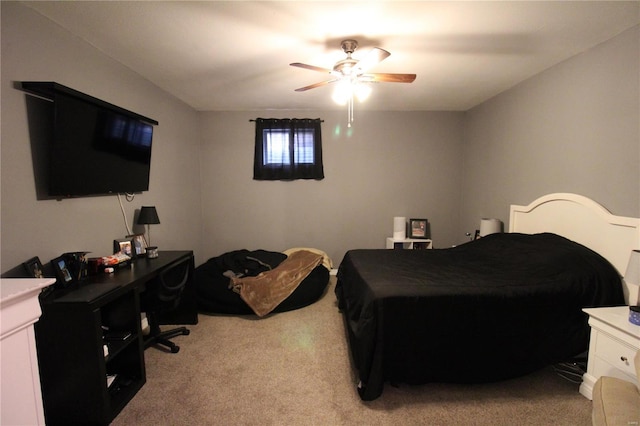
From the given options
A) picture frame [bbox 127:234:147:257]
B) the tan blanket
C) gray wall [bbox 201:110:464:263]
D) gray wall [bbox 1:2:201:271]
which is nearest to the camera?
gray wall [bbox 1:2:201:271]

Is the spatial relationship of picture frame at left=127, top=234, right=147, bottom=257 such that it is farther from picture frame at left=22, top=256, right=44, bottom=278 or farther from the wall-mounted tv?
picture frame at left=22, top=256, right=44, bottom=278

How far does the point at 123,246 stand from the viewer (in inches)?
94.6

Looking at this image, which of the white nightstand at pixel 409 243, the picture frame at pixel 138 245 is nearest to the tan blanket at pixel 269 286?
the picture frame at pixel 138 245

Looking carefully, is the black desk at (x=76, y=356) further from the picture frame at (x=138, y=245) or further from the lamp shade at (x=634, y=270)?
the lamp shade at (x=634, y=270)

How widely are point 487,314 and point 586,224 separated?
132 centimetres

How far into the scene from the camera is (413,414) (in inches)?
67.8

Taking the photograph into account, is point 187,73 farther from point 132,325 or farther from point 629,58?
point 629,58

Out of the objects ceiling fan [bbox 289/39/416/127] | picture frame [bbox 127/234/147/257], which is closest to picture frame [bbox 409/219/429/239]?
ceiling fan [bbox 289/39/416/127]

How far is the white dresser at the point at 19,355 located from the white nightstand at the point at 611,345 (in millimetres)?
2845

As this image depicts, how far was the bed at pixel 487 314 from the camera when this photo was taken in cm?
183

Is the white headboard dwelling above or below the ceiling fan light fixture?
below

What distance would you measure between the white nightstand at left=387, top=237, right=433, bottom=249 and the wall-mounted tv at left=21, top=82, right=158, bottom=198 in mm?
3287

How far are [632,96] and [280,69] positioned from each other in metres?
2.82

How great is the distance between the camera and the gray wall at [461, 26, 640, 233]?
2033 millimetres
